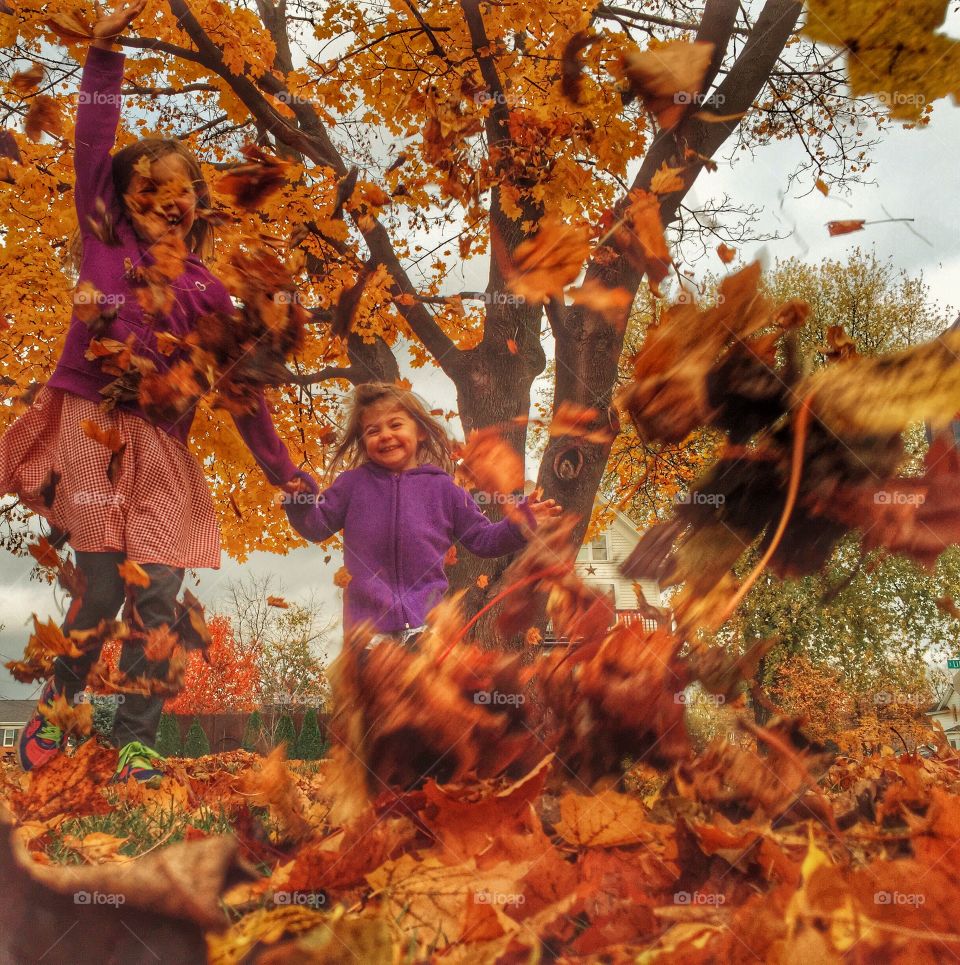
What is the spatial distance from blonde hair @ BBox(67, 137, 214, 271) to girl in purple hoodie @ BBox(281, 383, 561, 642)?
30.8 inches

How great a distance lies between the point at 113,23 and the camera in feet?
7.41

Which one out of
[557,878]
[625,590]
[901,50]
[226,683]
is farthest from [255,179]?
[226,683]

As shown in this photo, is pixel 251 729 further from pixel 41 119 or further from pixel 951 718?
pixel 951 718

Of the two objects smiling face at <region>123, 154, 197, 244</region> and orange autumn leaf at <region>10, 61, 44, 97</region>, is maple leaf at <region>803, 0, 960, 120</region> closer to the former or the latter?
smiling face at <region>123, 154, 197, 244</region>

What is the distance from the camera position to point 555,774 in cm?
190

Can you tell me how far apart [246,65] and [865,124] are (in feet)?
10.5

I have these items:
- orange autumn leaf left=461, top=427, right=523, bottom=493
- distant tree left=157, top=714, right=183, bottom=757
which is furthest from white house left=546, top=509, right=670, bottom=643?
distant tree left=157, top=714, right=183, bottom=757

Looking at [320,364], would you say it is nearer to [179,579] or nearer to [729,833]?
[179,579]

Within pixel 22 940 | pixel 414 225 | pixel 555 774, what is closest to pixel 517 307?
pixel 414 225

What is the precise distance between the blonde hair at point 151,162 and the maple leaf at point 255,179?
0.11 metres

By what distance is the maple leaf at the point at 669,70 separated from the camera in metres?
2.75

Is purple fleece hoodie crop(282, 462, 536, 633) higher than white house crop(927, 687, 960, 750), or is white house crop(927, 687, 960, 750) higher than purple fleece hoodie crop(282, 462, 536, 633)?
purple fleece hoodie crop(282, 462, 536, 633)

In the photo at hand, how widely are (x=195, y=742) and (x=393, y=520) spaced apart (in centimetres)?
576

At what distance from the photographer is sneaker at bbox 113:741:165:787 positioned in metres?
2.17
